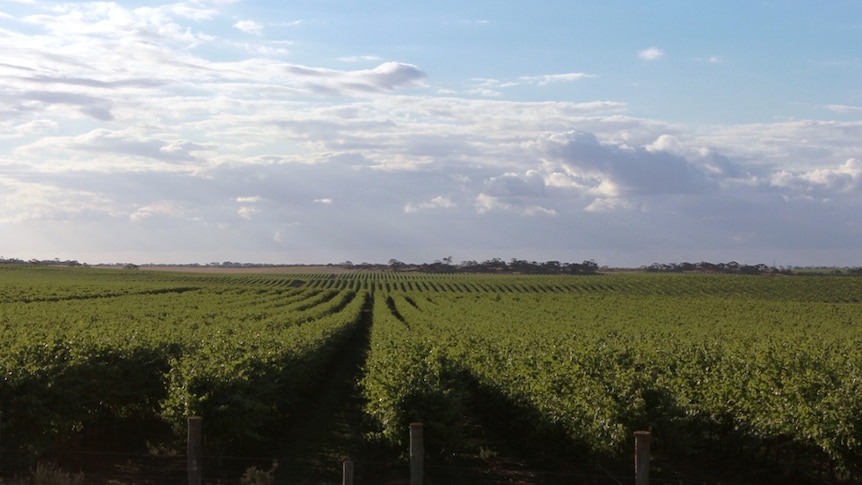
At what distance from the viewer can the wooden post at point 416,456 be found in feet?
37.8

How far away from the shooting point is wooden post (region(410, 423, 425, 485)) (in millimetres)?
11516

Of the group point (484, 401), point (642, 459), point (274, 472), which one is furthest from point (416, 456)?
point (484, 401)

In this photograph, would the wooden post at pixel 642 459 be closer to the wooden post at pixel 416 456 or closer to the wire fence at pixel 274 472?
the wooden post at pixel 416 456

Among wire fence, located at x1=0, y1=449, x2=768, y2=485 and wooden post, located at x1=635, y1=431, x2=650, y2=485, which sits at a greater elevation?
wooden post, located at x1=635, y1=431, x2=650, y2=485

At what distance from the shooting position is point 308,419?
22719mm

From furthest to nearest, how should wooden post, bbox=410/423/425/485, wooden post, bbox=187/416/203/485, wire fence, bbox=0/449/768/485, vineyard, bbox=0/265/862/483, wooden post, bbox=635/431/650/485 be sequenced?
wire fence, bbox=0/449/768/485
vineyard, bbox=0/265/862/483
wooden post, bbox=410/423/425/485
wooden post, bbox=187/416/203/485
wooden post, bbox=635/431/650/485

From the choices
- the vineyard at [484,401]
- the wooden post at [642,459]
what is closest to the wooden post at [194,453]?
the vineyard at [484,401]

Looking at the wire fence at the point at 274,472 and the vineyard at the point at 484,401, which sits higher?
the vineyard at the point at 484,401

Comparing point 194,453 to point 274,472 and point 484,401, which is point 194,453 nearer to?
point 274,472

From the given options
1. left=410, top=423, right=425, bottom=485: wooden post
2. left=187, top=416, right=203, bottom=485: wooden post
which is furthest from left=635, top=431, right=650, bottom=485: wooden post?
Answer: left=187, top=416, right=203, bottom=485: wooden post

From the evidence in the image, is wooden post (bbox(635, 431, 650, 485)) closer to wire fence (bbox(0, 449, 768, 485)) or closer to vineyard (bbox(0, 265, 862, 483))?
vineyard (bbox(0, 265, 862, 483))

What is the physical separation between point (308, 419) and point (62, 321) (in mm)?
14998

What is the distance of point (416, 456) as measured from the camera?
11625mm

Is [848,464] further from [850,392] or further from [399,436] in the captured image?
[399,436]
